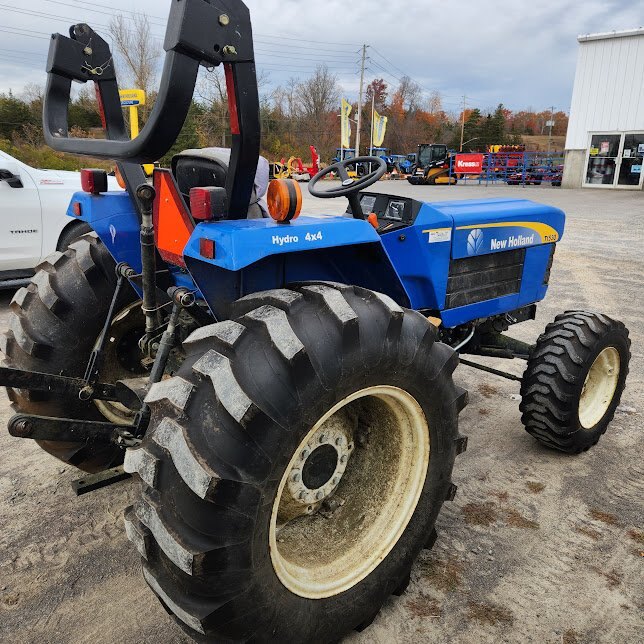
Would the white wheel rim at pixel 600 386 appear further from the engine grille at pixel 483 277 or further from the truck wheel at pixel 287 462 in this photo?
the truck wheel at pixel 287 462

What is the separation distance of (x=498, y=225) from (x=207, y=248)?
2.07m

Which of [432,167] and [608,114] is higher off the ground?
[608,114]

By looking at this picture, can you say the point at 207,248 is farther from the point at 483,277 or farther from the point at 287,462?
the point at 483,277

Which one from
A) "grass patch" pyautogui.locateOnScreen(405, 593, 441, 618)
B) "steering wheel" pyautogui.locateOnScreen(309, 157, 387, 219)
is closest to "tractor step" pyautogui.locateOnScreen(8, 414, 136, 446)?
"grass patch" pyautogui.locateOnScreen(405, 593, 441, 618)

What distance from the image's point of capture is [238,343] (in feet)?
5.33

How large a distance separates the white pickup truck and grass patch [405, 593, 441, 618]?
5.00m

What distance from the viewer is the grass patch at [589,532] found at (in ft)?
8.65

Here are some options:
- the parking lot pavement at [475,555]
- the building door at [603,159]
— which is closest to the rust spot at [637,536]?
the parking lot pavement at [475,555]

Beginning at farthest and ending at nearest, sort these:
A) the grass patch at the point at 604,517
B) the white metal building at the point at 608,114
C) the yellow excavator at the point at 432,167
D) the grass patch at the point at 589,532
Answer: the yellow excavator at the point at 432,167 → the white metal building at the point at 608,114 → the grass patch at the point at 604,517 → the grass patch at the point at 589,532

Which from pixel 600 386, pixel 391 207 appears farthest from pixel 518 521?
pixel 391 207

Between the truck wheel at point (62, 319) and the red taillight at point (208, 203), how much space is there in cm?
83

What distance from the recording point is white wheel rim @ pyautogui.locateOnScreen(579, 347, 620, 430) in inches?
135

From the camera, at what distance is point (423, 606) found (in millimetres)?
2213

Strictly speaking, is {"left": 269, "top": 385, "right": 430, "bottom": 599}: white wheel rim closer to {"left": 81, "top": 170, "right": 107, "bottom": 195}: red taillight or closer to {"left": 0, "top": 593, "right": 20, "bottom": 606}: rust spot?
{"left": 0, "top": 593, "right": 20, "bottom": 606}: rust spot
